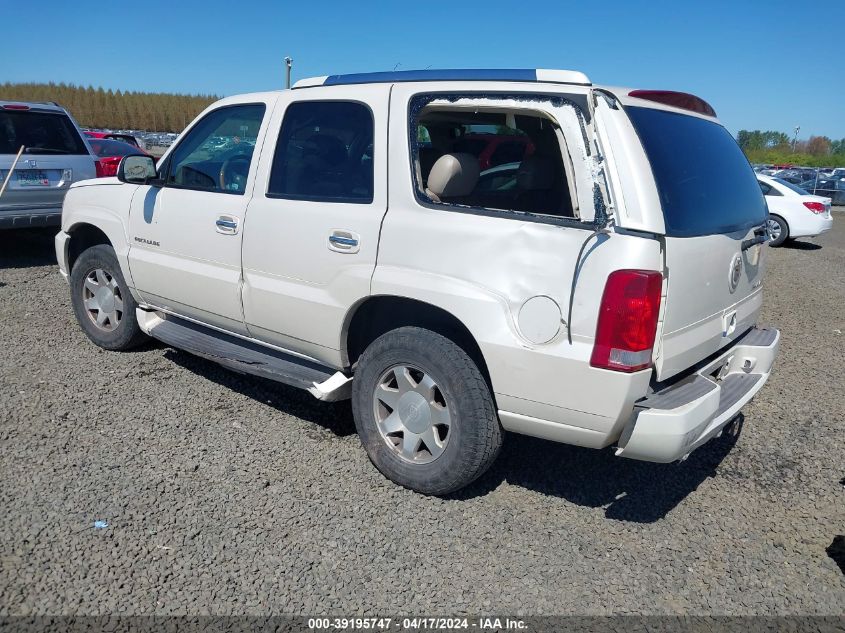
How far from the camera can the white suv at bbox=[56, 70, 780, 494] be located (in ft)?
9.62

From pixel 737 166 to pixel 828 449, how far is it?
195 cm

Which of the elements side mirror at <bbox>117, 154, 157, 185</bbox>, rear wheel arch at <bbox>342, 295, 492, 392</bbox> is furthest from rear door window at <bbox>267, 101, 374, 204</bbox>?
side mirror at <bbox>117, 154, 157, 185</bbox>

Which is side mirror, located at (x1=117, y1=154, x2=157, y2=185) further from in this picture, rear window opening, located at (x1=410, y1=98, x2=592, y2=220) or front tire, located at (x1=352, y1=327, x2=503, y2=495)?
front tire, located at (x1=352, y1=327, x2=503, y2=495)

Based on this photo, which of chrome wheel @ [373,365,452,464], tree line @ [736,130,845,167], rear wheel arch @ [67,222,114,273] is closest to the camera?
chrome wheel @ [373,365,452,464]

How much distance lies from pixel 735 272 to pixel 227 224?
2.86 meters

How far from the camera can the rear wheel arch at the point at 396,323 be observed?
344 centimetres

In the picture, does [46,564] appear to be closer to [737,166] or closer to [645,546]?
[645,546]

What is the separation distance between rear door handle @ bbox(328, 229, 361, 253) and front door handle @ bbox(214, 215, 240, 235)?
801mm

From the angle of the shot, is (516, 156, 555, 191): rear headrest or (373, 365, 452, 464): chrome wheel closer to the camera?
(373, 365, 452, 464): chrome wheel

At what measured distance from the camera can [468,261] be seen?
10.5ft

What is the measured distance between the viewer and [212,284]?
4.38 m

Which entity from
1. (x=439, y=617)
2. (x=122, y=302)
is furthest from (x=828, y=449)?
(x=122, y=302)

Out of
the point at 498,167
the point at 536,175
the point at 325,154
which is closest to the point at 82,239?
the point at 325,154

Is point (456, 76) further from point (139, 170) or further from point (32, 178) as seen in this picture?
point (32, 178)
